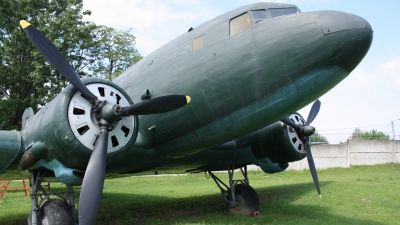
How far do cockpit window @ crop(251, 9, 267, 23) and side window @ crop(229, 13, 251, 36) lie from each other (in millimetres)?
117

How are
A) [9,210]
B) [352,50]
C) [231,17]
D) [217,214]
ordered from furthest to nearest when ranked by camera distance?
[9,210] < [217,214] < [231,17] < [352,50]

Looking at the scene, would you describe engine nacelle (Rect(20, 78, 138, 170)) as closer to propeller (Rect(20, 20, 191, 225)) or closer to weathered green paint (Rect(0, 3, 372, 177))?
weathered green paint (Rect(0, 3, 372, 177))

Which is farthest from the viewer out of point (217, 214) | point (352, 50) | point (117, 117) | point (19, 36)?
point (19, 36)

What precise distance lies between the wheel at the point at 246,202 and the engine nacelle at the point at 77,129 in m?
5.05

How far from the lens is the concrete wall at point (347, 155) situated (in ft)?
93.3

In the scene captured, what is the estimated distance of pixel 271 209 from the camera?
10.8 meters

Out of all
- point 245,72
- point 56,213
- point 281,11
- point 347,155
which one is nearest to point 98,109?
point 56,213

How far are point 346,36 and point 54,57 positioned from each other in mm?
5003

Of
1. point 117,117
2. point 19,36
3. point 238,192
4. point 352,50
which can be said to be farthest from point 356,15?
point 19,36

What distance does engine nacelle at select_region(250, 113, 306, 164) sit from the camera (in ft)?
33.1

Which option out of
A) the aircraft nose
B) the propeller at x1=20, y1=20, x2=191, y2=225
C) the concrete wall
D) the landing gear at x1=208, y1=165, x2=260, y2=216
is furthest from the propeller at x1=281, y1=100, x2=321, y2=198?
the concrete wall

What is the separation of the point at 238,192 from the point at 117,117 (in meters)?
5.85

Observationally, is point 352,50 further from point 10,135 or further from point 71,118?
point 10,135

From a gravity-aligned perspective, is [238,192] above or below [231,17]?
below
